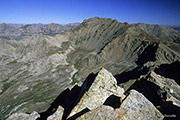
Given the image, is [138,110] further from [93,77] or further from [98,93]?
[93,77]

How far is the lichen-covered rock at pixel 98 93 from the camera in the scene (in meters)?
8.17

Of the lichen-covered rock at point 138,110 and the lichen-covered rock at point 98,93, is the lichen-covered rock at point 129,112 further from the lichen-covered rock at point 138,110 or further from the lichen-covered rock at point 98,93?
the lichen-covered rock at point 98,93

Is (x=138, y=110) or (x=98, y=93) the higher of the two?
(x=138, y=110)

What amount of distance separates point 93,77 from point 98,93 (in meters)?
3.22

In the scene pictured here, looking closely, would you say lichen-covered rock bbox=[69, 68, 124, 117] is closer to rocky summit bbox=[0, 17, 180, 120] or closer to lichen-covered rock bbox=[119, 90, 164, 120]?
rocky summit bbox=[0, 17, 180, 120]

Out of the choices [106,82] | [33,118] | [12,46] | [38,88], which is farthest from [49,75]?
[12,46]

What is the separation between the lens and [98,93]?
8.83 m

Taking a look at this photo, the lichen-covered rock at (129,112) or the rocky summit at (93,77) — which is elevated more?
the lichen-covered rock at (129,112)

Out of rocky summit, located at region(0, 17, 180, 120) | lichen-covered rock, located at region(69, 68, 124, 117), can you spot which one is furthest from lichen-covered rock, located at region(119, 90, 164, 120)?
lichen-covered rock, located at region(69, 68, 124, 117)

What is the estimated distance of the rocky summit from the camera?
25.2ft

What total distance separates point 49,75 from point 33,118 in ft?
247

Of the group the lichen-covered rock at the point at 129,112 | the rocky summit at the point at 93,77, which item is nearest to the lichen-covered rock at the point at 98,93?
the rocky summit at the point at 93,77

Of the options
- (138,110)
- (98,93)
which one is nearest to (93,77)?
(98,93)

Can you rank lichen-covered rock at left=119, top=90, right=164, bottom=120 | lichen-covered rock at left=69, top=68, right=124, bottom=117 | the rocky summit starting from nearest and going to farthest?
lichen-covered rock at left=119, top=90, right=164, bottom=120 < the rocky summit < lichen-covered rock at left=69, top=68, right=124, bottom=117
